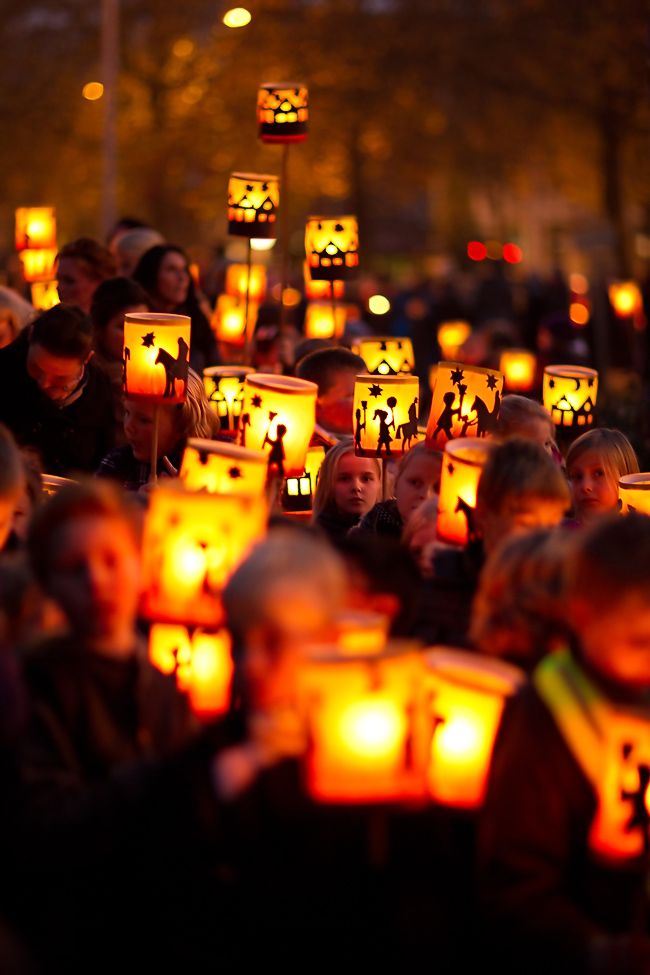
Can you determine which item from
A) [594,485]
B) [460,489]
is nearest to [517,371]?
[594,485]

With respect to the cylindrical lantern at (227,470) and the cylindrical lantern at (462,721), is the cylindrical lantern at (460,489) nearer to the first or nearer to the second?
the cylindrical lantern at (227,470)

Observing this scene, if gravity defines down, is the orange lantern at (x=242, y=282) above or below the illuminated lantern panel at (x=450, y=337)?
below

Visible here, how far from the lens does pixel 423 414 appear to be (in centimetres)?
1408

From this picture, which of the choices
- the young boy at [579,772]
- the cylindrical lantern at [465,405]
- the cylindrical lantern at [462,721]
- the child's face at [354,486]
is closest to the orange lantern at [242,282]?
the child's face at [354,486]

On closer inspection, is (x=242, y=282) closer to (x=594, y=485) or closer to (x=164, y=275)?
(x=164, y=275)

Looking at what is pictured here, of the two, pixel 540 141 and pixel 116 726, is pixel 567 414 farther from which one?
pixel 540 141

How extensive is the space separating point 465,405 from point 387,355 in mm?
2602

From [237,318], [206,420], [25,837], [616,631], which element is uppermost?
[237,318]

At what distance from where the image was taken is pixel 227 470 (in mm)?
5277

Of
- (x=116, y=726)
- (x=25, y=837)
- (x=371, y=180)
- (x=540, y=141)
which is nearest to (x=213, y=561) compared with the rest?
(x=116, y=726)

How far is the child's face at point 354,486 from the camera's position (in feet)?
25.5

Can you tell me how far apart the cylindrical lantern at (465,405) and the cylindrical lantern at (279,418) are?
1007mm

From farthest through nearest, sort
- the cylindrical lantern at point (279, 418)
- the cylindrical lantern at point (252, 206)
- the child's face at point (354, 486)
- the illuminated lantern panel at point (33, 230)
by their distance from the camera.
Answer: the illuminated lantern panel at point (33, 230) < the cylindrical lantern at point (252, 206) < the child's face at point (354, 486) < the cylindrical lantern at point (279, 418)

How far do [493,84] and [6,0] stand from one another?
357 inches
